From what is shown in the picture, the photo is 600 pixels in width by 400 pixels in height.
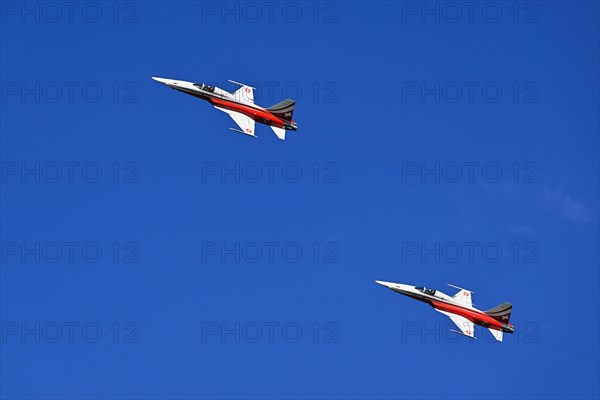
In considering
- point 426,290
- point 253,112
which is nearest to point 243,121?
point 253,112

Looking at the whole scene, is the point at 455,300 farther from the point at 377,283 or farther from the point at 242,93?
the point at 242,93

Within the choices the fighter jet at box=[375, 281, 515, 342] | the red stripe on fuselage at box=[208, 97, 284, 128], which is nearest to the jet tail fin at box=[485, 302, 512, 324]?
the fighter jet at box=[375, 281, 515, 342]

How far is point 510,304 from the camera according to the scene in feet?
495

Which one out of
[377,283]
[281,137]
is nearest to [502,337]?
[377,283]

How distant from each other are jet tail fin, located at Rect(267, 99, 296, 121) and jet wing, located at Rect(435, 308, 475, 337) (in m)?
31.8

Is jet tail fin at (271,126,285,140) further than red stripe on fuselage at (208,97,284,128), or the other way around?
red stripe on fuselage at (208,97,284,128)

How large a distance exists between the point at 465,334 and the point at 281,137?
3290cm

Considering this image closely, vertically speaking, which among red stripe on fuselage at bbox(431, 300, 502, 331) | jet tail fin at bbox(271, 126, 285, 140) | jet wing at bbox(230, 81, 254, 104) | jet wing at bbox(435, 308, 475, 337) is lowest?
jet wing at bbox(435, 308, 475, 337)

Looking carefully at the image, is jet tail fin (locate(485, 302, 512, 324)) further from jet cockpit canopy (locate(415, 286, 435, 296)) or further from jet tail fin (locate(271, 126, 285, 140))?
jet tail fin (locate(271, 126, 285, 140))

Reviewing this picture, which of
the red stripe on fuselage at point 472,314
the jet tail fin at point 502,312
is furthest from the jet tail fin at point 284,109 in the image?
the jet tail fin at point 502,312

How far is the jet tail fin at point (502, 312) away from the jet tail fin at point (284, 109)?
34713 millimetres

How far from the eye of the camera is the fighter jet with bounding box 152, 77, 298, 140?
5817 inches

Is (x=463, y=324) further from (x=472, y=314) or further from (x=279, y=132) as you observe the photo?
(x=279, y=132)

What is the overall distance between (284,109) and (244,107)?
5620mm
